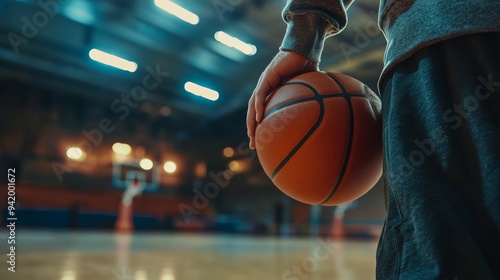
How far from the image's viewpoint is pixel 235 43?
25.3 ft

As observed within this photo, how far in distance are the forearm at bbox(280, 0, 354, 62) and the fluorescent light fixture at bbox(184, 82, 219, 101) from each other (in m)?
9.16

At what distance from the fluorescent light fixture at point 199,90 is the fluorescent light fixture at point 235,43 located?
7.07 ft

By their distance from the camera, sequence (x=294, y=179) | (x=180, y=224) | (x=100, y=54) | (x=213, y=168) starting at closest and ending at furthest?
1. (x=294, y=179)
2. (x=100, y=54)
3. (x=180, y=224)
4. (x=213, y=168)

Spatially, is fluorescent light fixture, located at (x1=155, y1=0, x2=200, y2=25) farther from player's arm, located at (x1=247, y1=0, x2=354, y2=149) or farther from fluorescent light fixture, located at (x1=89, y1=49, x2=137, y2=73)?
player's arm, located at (x1=247, y1=0, x2=354, y2=149)

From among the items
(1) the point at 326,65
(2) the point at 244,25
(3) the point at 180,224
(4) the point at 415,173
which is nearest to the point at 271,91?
(4) the point at 415,173

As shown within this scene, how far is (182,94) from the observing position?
10.3 metres

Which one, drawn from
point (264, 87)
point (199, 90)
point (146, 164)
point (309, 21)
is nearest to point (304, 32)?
point (309, 21)

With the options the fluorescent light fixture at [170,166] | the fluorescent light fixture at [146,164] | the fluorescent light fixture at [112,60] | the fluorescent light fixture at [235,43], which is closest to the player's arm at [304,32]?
the fluorescent light fixture at [235,43]

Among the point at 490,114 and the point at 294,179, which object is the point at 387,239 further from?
the point at 294,179

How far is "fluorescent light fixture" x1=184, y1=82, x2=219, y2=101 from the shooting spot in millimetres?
9906

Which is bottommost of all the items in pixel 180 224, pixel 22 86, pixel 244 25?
pixel 180 224

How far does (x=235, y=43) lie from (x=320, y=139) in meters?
7.06

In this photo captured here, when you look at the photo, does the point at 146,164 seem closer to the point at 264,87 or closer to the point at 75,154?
the point at 75,154

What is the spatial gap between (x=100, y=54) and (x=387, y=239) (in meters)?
8.53
